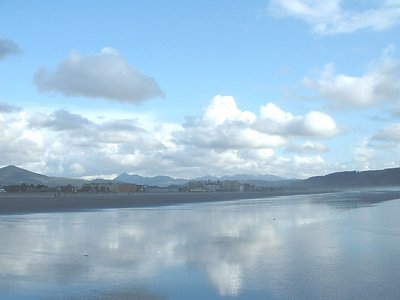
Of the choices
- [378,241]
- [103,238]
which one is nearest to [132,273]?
[103,238]

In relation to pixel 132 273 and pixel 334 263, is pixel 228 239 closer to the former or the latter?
pixel 334 263

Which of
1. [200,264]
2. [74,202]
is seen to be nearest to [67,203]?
[74,202]

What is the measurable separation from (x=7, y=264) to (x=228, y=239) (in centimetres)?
883

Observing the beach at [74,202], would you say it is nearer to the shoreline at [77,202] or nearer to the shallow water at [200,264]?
the shoreline at [77,202]

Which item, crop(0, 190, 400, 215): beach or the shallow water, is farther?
crop(0, 190, 400, 215): beach

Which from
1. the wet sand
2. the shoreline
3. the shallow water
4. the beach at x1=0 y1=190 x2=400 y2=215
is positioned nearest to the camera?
the shallow water

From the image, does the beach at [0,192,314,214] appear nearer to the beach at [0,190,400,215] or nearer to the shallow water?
the beach at [0,190,400,215]

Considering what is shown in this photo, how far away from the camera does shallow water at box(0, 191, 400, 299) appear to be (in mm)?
10695

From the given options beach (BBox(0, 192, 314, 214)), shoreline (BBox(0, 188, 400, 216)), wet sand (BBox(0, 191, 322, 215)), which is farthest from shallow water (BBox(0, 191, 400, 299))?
beach (BBox(0, 192, 314, 214))

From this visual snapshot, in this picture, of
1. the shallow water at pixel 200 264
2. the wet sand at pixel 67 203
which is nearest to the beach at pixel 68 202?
the wet sand at pixel 67 203

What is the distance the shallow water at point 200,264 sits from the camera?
10.7 metres

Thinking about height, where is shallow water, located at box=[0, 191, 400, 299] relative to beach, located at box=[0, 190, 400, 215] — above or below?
below

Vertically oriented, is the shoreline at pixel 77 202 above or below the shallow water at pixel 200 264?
above

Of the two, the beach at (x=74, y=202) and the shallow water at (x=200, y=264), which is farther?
the beach at (x=74, y=202)
